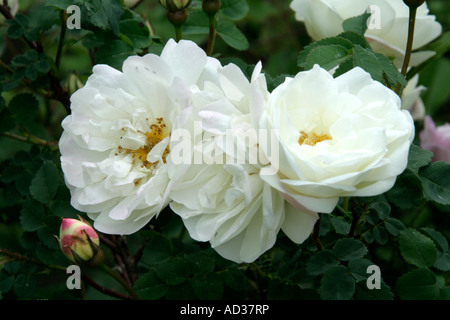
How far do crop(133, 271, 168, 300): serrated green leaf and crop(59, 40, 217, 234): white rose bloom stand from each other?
0.16 metres

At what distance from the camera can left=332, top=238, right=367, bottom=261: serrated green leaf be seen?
66 centimetres

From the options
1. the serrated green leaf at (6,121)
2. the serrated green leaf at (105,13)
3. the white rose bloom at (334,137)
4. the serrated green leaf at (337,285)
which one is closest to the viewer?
the white rose bloom at (334,137)

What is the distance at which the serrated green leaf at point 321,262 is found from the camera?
0.66 meters

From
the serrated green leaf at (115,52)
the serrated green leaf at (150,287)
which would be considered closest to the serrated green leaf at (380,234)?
the serrated green leaf at (150,287)

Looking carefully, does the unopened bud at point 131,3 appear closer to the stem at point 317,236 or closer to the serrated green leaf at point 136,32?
the serrated green leaf at point 136,32

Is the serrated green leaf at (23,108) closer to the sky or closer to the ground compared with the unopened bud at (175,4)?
closer to the ground

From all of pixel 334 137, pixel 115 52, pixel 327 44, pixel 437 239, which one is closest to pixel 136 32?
pixel 115 52

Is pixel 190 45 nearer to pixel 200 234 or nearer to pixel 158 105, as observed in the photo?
pixel 158 105

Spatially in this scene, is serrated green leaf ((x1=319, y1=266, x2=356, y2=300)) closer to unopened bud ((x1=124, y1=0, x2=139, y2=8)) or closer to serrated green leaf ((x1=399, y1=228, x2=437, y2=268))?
serrated green leaf ((x1=399, y1=228, x2=437, y2=268))

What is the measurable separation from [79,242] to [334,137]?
11.8 inches

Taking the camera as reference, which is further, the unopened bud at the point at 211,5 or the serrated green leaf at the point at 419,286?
the unopened bud at the point at 211,5

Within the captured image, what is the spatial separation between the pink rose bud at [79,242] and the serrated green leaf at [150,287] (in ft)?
0.33

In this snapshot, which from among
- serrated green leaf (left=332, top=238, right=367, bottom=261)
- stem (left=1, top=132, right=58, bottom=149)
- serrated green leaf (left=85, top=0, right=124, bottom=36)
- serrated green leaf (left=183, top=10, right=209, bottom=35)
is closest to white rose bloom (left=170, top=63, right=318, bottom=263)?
serrated green leaf (left=332, top=238, right=367, bottom=261)

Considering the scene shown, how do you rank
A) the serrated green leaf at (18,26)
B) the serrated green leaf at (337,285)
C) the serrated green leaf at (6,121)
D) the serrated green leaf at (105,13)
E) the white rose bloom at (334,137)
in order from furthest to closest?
the serrated green leaf at (6,121) < the serrated green leaf at (18,26) < the serrated green leaf at (105,13) < the serrated green leaf at (337,285) < the white rose bloom at (334,137)
